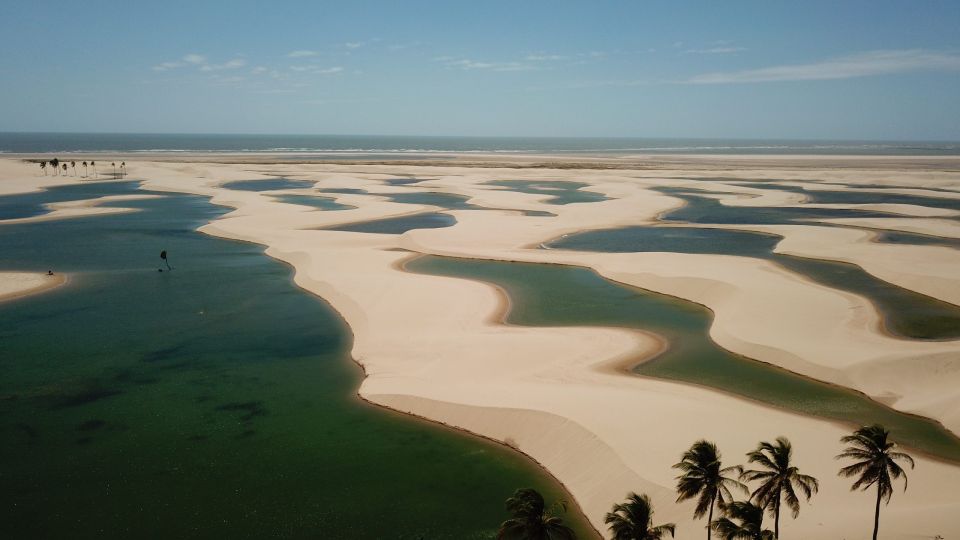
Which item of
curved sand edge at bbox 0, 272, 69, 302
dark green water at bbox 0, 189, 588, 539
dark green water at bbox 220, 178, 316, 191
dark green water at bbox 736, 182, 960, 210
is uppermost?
dark green water at bbox 736, 182, 960, 210

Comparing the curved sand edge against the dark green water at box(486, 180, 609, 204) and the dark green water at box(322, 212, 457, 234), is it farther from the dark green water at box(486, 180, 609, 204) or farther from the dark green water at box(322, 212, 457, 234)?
the dark green water at box(486, 180, 609, 204)

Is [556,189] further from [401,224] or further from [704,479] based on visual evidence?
[704,479]

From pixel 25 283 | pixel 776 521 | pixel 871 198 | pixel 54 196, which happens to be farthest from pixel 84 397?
pixel 871 198

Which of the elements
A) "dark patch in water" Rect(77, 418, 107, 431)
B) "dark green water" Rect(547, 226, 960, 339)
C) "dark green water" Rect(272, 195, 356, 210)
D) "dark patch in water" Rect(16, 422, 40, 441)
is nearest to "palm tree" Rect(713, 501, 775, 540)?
"dark patch in water" Rect(77, 418, 107, 431)

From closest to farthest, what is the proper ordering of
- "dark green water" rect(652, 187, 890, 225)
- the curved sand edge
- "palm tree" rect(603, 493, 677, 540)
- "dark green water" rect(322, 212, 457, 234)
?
"palm tree" rect(603, 493, 677, 540) → the curved sand edge → "dark green water" rect(322, 212, 457, 234) → "dark green water" rect(652, 187, 890, 225)

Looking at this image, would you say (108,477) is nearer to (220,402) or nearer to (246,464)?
(246,464)

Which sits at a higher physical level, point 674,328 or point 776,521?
point 776,521

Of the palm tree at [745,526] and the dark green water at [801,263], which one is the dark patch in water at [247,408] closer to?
the palm tree at [745,526]
